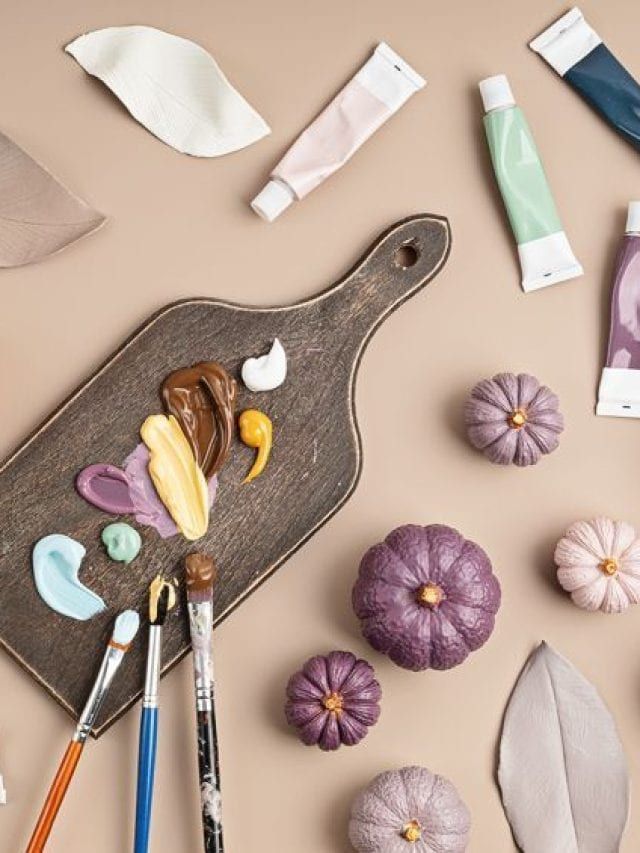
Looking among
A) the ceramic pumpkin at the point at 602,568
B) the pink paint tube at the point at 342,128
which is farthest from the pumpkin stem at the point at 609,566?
the pink paint tube at the point at 342,128

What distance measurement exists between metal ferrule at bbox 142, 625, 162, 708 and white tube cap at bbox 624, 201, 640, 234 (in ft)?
1.89

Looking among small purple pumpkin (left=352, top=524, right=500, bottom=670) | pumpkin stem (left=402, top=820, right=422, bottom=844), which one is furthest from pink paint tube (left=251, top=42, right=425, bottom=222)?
pumpkin stem (left=402, top=820, right=422, bottom=844)

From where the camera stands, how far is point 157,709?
1.00 metres

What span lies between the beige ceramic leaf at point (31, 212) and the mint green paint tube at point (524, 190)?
391 millimetres

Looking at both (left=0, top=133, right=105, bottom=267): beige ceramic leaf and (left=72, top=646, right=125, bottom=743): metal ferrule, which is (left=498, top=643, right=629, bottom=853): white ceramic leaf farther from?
(left=0, top=133, right=105, bottom=267): beige ceramic leaf

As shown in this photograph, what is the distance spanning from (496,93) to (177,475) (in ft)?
1.54

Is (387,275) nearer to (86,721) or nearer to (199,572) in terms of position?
(199,572)

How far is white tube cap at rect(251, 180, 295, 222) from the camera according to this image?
41.9 inches

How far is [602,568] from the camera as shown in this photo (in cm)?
103

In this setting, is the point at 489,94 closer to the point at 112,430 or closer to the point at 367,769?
the point at 112,430

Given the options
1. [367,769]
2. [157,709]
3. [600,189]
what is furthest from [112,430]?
[600,189]

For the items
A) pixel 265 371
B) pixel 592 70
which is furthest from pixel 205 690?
pixel 592 70

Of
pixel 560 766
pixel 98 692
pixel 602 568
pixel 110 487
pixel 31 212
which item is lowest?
pixel 560 766

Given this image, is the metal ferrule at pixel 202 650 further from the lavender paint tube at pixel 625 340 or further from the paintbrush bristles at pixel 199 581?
the lavender paint tube at pixel 625 340
